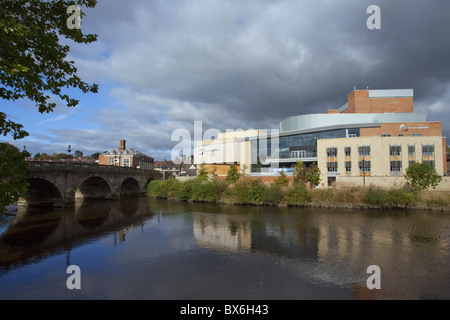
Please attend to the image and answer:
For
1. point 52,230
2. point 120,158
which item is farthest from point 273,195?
point 120,158

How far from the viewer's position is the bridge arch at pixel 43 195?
1325 inches

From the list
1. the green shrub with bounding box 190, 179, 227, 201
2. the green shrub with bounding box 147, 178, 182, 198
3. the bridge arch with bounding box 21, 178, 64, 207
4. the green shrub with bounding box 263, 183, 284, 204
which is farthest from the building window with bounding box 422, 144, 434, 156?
the bridge arch with bounding box 21, 178, 64, 207

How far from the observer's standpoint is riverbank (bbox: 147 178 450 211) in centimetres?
3189

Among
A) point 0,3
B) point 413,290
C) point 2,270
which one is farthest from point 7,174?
point 413,290

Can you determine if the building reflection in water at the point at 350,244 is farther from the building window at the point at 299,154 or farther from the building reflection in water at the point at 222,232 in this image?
the building window at the point at 299,154

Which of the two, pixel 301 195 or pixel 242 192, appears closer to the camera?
pixel 301 195

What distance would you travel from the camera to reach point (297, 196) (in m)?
35.4

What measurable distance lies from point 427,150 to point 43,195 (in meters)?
65.4

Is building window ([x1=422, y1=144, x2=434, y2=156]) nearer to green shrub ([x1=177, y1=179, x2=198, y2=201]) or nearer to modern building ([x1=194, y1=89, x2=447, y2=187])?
modern building ([x1=194, y1=89, x2=447, y2=187])

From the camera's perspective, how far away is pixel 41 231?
21.8m

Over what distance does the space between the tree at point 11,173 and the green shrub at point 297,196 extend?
32.9m

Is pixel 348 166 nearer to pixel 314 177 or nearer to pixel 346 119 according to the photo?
pixel 314 177

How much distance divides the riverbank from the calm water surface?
5853 mm
